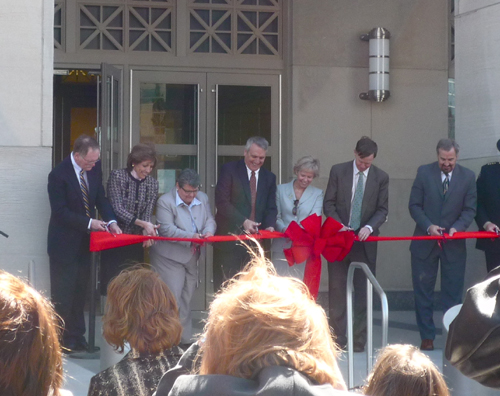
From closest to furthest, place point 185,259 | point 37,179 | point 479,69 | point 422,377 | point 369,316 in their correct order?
point 422,377, point 369,316, point 37,179, point 185,259, point 479,69

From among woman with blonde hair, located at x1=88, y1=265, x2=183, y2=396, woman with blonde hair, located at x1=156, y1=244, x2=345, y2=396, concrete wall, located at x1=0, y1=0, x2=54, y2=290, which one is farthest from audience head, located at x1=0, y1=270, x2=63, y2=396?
concrete wall, located at x1=0, y1=0, x2=54, y2=290

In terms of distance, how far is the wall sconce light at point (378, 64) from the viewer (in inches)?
380

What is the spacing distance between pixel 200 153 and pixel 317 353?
8.37 m

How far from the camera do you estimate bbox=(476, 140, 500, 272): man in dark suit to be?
7469 mm

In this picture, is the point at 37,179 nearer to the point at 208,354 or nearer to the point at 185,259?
the point at 185,259

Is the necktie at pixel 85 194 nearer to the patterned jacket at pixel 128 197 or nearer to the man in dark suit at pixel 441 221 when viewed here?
the patterned jacket at pixel 128 197

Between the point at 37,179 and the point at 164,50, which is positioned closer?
the point at 37,179

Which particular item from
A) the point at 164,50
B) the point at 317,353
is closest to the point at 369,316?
the point at 317,353

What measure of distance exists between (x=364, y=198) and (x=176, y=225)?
6.32 ft

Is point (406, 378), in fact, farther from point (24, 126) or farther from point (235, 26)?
Result: point (235, 26)

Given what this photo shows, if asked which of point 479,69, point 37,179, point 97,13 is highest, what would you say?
point 97,13

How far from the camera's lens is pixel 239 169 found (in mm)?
7559

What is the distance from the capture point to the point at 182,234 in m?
7.12

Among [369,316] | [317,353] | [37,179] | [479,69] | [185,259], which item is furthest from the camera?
[479,69]
